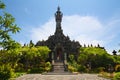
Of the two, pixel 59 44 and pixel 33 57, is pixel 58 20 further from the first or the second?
pixel 33 57

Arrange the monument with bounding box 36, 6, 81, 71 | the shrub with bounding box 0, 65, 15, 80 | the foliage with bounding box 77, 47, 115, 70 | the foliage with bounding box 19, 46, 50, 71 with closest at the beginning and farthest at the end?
1. the shrub with bounding box 0, 65, 15, 80
2. the foliage with bounding box 19, 46, 50, 71
3. the foliage with bounding box 77, 47, 115, 70
4. the monument with bounding box 36, 6, 81, 71

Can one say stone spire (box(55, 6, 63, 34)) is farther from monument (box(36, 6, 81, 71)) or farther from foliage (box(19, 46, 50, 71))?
foliage (box(19, 46, 50, 71))

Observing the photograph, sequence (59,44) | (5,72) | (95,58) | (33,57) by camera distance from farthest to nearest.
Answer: (59,44) < (95,58) < (33,57) < (5,72)

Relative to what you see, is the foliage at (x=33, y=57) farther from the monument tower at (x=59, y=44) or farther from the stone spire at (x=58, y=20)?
the stone spire at (x=58, y=20)

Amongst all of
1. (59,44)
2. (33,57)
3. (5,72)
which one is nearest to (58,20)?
(59,44)

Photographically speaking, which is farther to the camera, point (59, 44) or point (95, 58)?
point (59, 44)

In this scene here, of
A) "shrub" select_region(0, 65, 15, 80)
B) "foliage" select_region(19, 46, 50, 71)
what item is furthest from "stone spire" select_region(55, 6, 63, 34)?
"shrub" select_region(0, 65, 15, 80)

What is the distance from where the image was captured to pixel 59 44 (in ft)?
239

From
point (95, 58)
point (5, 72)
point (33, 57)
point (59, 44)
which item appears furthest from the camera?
point (59, 44)

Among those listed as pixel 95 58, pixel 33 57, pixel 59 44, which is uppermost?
pixel 59 44

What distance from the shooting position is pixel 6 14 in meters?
25.3

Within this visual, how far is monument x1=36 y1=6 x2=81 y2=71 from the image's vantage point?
72562 millimetres

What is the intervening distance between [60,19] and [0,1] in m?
55.2

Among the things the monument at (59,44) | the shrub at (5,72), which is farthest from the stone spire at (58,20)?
the shrub at (5,72)
